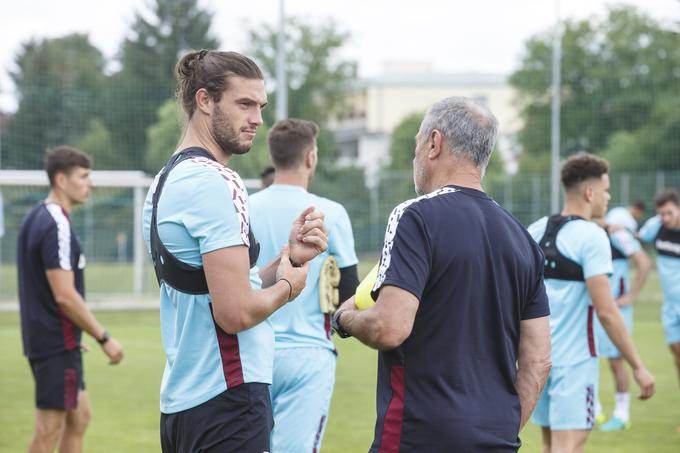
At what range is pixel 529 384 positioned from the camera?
3418 millimetres

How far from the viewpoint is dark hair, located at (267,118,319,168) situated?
5.45 meters

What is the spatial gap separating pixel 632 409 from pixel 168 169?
791cm

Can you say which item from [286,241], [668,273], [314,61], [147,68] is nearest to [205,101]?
[286,241]

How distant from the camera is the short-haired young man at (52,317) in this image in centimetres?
616

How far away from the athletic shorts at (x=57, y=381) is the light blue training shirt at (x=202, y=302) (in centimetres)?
298

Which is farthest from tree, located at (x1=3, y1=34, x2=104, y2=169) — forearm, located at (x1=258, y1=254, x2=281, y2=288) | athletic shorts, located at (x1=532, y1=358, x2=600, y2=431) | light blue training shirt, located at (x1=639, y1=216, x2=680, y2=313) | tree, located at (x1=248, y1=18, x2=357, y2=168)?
forearm, located at (x1=258, y1=254, x2=281, y2=288)

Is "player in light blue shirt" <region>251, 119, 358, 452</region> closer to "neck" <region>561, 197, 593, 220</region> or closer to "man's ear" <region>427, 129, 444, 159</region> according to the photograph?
"neck" <region>561, 197, 593, 220</region>

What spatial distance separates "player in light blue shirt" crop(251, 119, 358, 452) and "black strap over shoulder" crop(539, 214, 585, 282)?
4.27 ft

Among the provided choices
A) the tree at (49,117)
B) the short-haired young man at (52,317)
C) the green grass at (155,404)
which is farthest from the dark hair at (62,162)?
the tree at (49,117)

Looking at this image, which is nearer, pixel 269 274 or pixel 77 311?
pixel 269 274

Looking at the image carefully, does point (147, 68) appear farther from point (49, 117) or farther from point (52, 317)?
point (52, 317)

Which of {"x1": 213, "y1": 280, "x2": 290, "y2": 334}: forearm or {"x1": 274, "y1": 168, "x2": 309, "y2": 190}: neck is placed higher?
{"x1": 274, "y1": 168, "x2": 309, "y2": 190}: neck

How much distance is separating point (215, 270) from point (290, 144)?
238 centimetres

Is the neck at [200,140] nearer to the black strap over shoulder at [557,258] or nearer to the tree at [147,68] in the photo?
the black strap over shoulder at [557,258]
